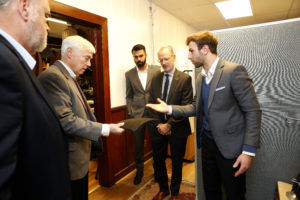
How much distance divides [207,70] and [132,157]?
208 cm

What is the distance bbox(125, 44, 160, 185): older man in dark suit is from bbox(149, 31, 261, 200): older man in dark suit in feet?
4.11

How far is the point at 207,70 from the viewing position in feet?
4.88

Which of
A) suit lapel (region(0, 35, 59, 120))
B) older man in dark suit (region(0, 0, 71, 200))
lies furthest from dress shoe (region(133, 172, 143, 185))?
suit lapel (region(0, 35, 59, 120))

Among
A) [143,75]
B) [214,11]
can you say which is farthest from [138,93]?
[214,11]

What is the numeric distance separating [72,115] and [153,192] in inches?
64.3

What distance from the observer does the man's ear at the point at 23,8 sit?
68 centimetres

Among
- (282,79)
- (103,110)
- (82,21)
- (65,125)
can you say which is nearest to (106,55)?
(82,21)

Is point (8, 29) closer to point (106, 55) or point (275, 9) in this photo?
point (106, 55)

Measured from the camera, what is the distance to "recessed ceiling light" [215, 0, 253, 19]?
389 centimetres

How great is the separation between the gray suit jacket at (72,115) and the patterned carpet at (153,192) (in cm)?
120

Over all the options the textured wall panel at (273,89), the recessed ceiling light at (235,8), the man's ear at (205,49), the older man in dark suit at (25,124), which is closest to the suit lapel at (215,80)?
the man's ear at (205,49)

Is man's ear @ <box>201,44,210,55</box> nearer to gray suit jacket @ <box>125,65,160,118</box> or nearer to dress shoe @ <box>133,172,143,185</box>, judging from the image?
A: gray suit jacket @ <box>125,65,160,118</box>

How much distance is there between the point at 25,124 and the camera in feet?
1.95

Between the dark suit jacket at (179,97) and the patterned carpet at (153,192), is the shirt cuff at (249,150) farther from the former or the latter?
the patterned carpet at (153,192)
